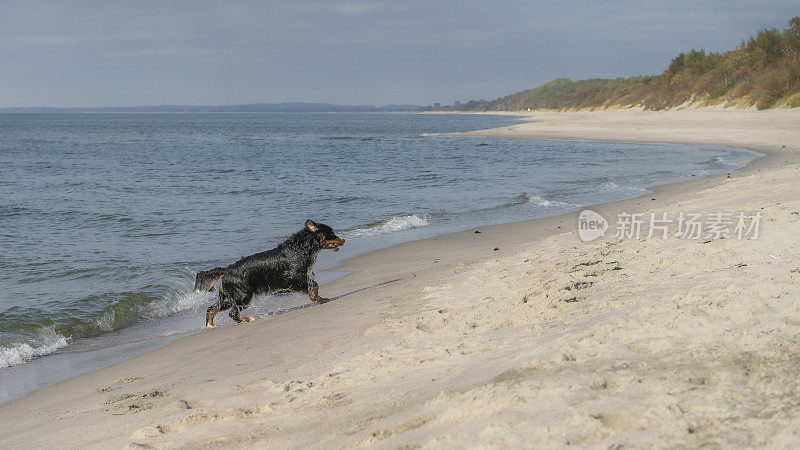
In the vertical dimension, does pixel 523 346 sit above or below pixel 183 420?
above

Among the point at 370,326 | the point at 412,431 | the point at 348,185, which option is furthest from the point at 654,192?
the point at 412,431

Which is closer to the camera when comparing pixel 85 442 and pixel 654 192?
pixel 85 442

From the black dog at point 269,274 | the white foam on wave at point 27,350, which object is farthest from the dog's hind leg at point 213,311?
the white foam on wave at point 27,350

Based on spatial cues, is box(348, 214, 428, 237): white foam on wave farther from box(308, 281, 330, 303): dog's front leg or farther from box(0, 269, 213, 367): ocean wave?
box(308, 281, 330, 303): dog's front leg

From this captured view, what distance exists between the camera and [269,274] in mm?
7289

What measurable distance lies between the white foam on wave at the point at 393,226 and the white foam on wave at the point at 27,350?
21.1 ft

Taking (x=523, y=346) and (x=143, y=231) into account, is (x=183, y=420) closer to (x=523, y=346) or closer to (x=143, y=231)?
(x=523, y=346)

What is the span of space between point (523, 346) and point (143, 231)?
11056mm

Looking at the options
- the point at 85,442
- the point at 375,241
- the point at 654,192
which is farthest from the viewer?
the point at 654,192

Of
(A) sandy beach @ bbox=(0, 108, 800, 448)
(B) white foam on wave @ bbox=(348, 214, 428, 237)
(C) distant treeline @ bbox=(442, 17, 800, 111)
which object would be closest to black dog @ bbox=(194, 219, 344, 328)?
(A) sandy beach @ bbox=(0, 108, 800, 448)

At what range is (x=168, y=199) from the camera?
18094 millimetres

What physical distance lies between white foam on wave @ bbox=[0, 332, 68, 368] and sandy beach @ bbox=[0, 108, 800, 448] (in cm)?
123
